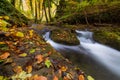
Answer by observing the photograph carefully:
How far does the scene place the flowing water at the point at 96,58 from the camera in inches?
216

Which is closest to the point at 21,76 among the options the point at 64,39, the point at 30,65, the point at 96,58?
the point at 30,65

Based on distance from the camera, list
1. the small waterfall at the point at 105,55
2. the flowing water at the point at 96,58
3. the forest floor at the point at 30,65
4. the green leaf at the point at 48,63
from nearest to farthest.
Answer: the forest floor at the point at 30,65 < the green leaf at the point at 48,63 < the flowing water at the point at 96,58 < the small waterfall at the point at 105,55

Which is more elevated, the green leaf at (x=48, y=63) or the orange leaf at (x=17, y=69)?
the green leaf at (x=48, y=63)

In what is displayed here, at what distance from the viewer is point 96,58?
23.1ft

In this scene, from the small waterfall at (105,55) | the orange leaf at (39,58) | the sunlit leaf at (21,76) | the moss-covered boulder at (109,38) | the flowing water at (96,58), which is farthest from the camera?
the moss-covered boulder at (109,38)

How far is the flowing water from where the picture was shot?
5.48 m

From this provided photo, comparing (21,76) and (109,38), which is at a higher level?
(21,76)

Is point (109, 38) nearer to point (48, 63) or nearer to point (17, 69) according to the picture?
point (48, 63)

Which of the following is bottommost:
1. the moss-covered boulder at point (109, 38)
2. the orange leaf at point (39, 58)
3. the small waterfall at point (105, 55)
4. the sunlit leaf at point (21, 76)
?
the small waterfall at point (105, 55)

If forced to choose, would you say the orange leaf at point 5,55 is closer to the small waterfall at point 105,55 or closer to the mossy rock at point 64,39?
the small waterfall at point 105,55

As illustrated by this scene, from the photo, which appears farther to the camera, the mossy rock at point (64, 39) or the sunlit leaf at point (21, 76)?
the mossy rock at point (64, 39)

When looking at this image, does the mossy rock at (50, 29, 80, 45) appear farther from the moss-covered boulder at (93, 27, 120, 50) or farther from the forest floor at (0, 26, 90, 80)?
the forest floor at (0, 26, 90, 80)

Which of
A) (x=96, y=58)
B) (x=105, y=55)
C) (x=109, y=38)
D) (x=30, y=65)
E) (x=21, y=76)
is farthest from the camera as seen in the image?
(x=109, y=38)

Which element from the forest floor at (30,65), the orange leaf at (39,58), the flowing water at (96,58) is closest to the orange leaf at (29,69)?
the forest floor at (30,65)
